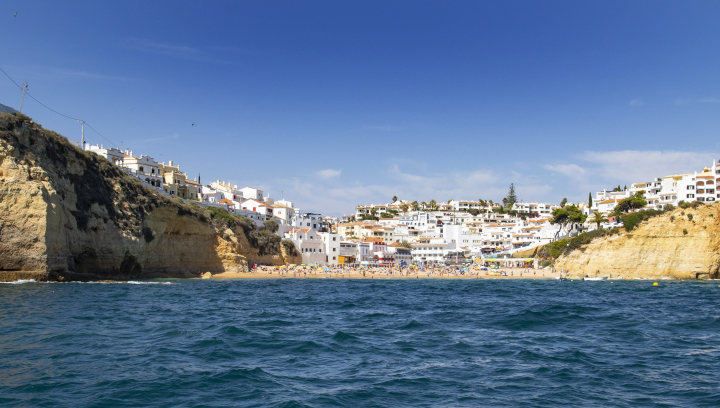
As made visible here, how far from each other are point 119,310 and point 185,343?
27.8ft

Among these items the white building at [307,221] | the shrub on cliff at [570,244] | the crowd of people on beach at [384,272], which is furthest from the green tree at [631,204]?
the white building at [307,221]

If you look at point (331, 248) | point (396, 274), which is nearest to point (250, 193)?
point (331, 248)

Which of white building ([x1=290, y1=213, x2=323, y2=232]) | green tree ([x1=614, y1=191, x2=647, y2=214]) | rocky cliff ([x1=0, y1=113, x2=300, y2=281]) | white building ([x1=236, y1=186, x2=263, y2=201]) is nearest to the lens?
rocky cliff ([x1=0, y1=113, x2=300, y2=281])

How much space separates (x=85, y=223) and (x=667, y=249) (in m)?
58.2

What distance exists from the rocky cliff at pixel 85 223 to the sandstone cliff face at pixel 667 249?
43.5m

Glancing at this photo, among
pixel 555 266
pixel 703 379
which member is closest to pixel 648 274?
pixel 555 266

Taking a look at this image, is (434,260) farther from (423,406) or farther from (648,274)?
(423,406)

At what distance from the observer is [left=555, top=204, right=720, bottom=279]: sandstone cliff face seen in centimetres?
5484

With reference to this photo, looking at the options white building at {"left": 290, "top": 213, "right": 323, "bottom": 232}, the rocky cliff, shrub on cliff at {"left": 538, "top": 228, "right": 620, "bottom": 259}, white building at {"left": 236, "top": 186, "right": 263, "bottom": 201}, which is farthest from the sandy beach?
white building at {"left": 236, "top": 186, "right": 263, "bottom": 201}

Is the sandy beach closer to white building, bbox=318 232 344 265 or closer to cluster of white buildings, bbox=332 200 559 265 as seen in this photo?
white building, bbox=318 232 344 265

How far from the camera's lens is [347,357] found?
13.4m

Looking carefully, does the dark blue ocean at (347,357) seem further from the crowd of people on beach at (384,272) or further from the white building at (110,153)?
the white building at (110,153)

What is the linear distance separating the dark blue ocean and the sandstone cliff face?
37488 millimetres

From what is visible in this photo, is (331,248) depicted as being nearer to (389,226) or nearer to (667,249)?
(389,226)
